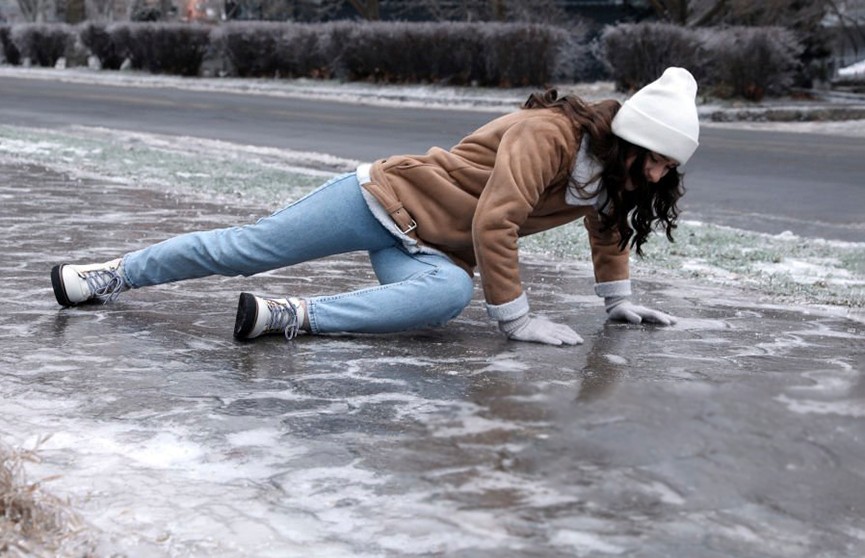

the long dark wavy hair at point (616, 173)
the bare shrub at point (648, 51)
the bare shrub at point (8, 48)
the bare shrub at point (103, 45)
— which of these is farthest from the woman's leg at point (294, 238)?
the bare shrub at point (8, 48)

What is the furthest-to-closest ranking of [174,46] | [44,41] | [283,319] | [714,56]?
[44,41] < [174,46] < [714,56] < [283,319]

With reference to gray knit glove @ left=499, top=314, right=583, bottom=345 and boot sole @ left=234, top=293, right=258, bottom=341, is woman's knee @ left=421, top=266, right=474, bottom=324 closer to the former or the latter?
gray knit glove @ left=499, top=314, right=583, bottom=345

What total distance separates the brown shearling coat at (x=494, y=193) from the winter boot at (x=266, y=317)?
1.55 ft

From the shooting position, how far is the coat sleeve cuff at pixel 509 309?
431cm

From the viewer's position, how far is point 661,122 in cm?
416

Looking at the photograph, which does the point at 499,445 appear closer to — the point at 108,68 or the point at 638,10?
the point at 638,10

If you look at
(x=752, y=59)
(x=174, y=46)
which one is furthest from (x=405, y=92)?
(x=174, y=46)

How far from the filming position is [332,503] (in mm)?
2885

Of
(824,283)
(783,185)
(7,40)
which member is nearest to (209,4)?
(7,40)

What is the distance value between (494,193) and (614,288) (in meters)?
0.88

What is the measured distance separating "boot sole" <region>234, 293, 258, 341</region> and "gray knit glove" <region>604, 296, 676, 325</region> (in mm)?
1384

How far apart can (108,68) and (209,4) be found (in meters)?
16.8

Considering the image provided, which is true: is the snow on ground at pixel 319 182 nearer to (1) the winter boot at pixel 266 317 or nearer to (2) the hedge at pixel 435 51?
(1) the winter boot at pixel 266 317

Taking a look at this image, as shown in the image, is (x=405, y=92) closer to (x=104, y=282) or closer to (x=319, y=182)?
(x=319, y=182)
